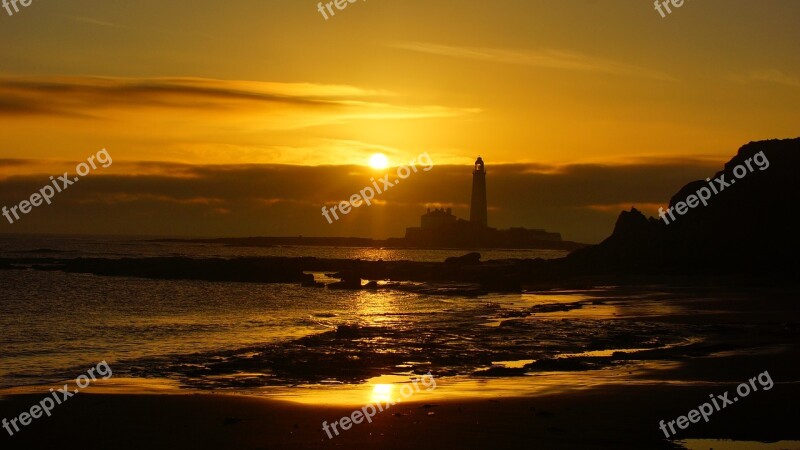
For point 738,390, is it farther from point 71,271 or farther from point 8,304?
point 71,271

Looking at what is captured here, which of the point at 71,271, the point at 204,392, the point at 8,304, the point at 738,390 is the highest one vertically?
the point at 71,271

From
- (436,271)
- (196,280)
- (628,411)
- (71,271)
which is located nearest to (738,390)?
(628,411)

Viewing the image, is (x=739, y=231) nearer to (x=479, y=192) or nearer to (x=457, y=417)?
(x=457, y=417)

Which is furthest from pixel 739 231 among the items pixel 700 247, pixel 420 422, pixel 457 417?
pixel 420 422

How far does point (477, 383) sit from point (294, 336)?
50.2ft

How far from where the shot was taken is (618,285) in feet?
207
